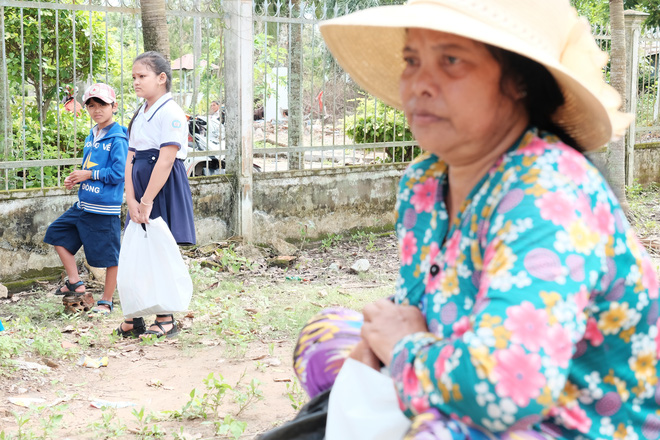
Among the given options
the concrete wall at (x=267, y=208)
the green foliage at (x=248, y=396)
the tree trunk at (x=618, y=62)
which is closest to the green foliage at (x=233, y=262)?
the concrete wall at (x=267, y=208)

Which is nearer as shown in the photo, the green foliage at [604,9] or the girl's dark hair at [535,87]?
the girl's dark hair at [535,87]

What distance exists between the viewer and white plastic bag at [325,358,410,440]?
63.1 inches

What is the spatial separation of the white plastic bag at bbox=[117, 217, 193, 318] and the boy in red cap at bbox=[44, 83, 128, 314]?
91 centimetres

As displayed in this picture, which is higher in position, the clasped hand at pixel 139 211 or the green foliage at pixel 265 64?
the green foliage at pixel 265 64

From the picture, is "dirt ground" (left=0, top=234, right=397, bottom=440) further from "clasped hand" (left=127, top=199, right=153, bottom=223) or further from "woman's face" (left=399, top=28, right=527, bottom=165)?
"woman's face" (left=399, top=28, right=527, bottom=165)

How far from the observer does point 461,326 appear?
1576mm

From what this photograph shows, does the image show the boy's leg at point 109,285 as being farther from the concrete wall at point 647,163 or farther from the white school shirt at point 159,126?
the concrete wall at point 647,163

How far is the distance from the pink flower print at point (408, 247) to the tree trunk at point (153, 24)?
4.89 metres

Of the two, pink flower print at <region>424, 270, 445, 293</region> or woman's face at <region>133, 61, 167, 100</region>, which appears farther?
woman's face at <region>133, 61, 167, 100</region>

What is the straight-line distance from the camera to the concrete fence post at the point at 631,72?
10.3 m

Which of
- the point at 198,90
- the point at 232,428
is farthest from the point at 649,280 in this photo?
the point at 198,90

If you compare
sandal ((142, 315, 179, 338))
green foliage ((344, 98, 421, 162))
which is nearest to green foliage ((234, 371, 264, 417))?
sandal ((142, 315, 179, 338))

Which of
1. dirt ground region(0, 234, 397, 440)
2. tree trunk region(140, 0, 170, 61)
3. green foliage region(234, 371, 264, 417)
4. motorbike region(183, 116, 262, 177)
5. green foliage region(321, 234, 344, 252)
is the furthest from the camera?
green foliage region(321, 234, 344, 252)

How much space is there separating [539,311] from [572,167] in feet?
1.08
